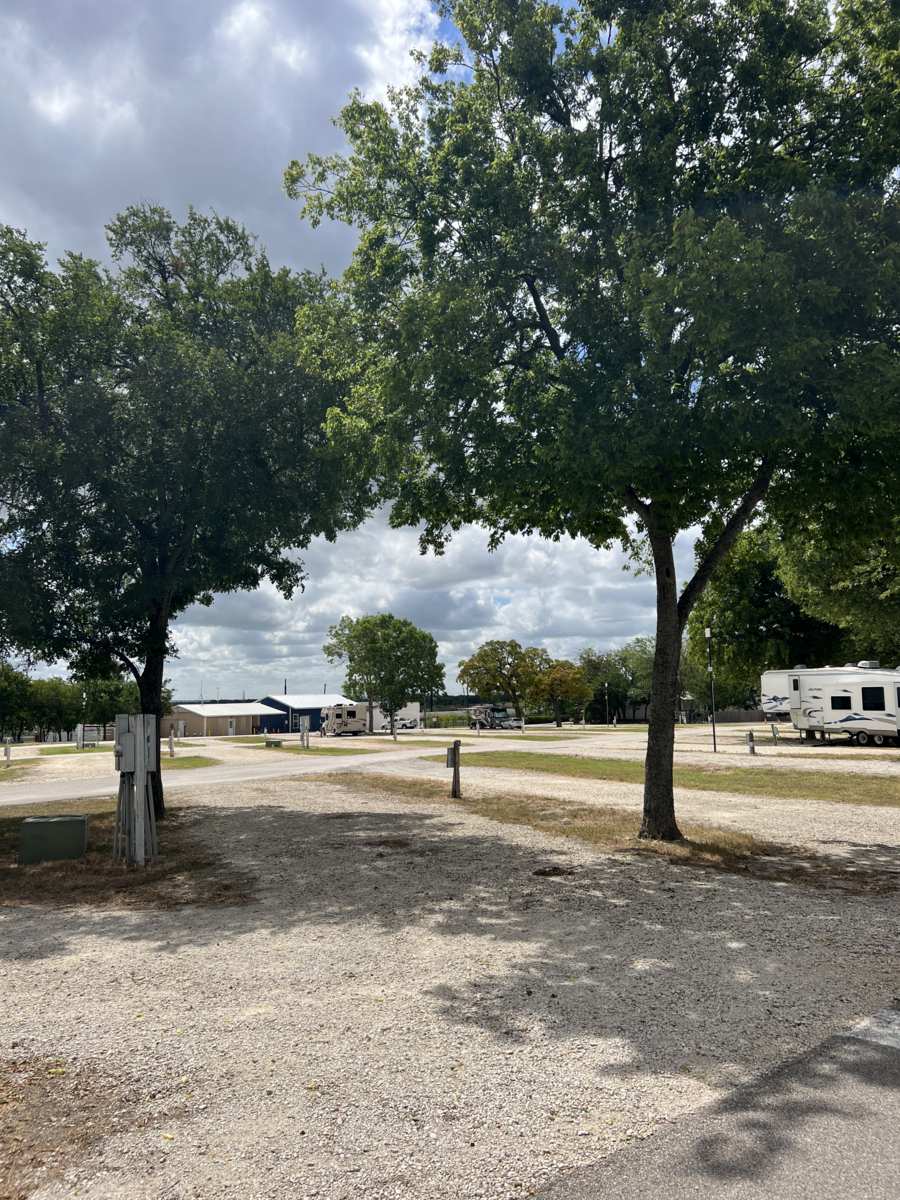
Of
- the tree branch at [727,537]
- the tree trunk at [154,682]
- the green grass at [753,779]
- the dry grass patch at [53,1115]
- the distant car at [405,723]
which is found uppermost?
the tree branch at [727,537]

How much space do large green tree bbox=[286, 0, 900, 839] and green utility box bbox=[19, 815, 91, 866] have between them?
6.83 meters

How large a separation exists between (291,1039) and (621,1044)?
1.92m

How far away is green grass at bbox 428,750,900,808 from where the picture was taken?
16031 millimetres

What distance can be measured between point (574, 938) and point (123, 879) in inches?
226

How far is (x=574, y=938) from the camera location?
20.7 ft

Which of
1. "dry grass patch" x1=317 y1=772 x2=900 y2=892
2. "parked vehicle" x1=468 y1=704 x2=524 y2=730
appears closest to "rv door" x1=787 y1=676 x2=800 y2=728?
"dry grass patch" x1=317 y1=772 x2=900 y2=892

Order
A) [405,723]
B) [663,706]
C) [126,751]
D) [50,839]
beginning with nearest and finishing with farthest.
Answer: [126,751], [50,839], [663,706], [405,723]

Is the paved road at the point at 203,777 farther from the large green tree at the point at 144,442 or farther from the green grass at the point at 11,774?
the large green tree at the point at 144,442

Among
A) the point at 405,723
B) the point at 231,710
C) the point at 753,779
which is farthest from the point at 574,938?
the point at 231,710

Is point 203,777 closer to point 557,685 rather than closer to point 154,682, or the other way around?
point 154,682

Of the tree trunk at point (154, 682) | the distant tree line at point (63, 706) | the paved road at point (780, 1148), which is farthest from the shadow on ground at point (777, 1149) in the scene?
the distant tree line at point (63, 706)

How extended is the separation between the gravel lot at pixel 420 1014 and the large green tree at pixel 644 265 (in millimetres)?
4271

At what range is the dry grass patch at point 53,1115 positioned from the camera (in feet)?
10.4

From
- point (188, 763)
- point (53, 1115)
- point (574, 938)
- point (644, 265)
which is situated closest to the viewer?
point (53, 1115)
